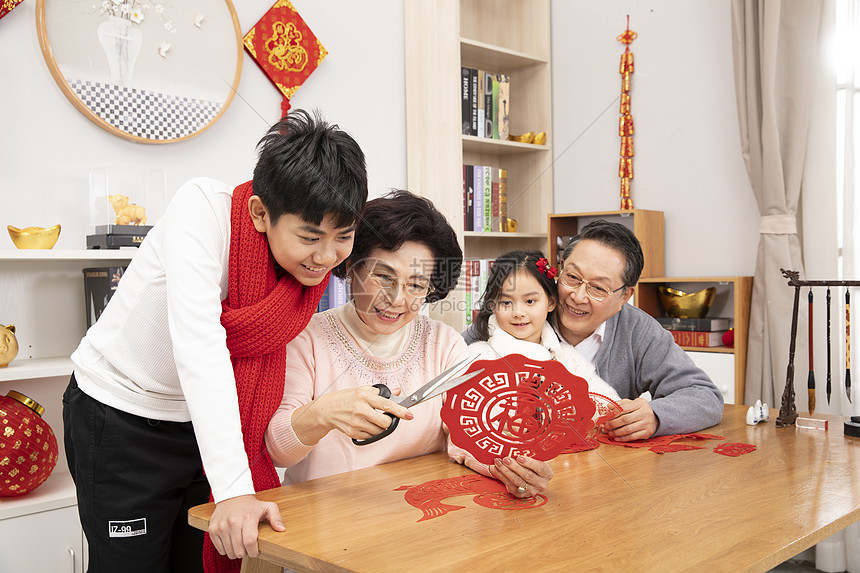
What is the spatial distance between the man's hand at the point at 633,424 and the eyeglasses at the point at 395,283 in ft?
1.95

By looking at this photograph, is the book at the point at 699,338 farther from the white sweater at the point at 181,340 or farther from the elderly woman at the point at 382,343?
the white sweater at the point at 181,340

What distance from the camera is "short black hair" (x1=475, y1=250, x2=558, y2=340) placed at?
6.57 feet

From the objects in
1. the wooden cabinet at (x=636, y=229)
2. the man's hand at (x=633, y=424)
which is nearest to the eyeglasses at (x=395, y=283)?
the man's hand at (x=633, y=424)

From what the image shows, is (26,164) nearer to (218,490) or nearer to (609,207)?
(218,490)

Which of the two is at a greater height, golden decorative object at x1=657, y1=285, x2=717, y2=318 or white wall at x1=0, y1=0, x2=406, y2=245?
white wall at x1=0, y1=0, x2=406, y2=245

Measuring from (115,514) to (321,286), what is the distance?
1.96ft

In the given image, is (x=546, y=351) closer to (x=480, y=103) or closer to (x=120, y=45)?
(x=120, y=45)

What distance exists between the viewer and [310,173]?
126cm

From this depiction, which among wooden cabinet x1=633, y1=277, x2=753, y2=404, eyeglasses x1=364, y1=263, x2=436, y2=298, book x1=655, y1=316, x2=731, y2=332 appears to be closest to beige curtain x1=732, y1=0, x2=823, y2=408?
wooden cabinet x1=633, y1=277, x2=753, y2=404

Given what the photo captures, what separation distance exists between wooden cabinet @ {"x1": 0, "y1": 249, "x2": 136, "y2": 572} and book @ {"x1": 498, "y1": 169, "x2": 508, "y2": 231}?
1987mm

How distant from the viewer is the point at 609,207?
3.95 metres

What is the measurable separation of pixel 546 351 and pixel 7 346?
1.61 m

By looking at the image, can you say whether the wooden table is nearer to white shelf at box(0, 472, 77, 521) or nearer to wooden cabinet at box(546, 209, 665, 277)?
white shelf at box(0, 472, 77, 521)

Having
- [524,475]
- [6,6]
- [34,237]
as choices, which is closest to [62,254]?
[34,237]
